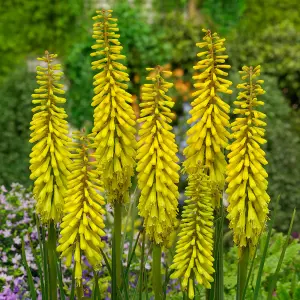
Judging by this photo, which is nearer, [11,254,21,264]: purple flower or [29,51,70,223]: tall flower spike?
[29,51,70,223]: tall flower spike

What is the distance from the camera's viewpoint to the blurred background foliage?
7398mm

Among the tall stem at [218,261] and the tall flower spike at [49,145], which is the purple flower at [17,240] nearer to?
the tall flower spike at [49,145]

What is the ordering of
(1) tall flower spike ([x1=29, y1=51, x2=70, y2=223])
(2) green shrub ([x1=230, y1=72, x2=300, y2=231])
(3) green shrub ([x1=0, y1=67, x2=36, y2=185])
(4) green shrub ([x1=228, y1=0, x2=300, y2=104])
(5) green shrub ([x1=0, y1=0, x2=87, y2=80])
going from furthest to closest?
(5) green shrub ([x1=0, y1=0, x2=87, y2=80]), (4) green shrub ([x1=228, y1=0, x2=300, y2=104]), (2) green shrub ([x1=230, y1=72, x2=300, y2=231]), (3) green shrub ([x1=0, y1=67, x2=36, y2=185]), (1) tall flower spike ([x1=29, y1=51, x2=70, y2=223])

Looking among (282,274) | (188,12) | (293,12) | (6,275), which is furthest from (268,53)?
(6,275)

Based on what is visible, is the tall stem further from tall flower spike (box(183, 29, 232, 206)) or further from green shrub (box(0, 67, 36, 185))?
green shrub (box(0, 67, 36, 185))

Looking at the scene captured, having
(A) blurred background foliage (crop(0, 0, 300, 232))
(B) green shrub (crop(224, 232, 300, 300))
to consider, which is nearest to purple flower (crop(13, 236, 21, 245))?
(B) green shrub (crop(224, 232, 300, 300))

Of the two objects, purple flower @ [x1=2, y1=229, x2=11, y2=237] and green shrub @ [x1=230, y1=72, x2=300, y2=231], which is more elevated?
green shrub @ [x1=230, y1=72, x2=300, y2=231]

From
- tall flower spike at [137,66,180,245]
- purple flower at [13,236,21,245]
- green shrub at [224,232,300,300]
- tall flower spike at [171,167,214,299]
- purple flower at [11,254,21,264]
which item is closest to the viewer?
tall flower spike at [171,167,214,299]

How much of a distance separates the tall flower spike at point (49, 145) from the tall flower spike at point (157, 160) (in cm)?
33

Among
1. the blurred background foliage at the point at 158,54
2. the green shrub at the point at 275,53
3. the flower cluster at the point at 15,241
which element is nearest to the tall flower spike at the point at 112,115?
the flower cluster at the point at 15,241

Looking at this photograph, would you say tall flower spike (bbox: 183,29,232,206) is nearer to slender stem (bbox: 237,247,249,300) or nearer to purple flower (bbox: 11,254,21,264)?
slender stem (bbox: 237,247,249,300)

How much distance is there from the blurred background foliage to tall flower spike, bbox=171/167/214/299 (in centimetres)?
443

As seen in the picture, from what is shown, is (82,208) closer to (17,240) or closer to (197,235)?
(197,235)

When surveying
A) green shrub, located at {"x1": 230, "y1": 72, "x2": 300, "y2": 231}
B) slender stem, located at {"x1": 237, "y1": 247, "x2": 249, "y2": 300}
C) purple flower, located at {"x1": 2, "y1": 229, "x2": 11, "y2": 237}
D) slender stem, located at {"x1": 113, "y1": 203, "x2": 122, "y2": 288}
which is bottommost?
slender stem, located at {"x1": 237, "y1": 247, "x2": 249, "y2": 300}
